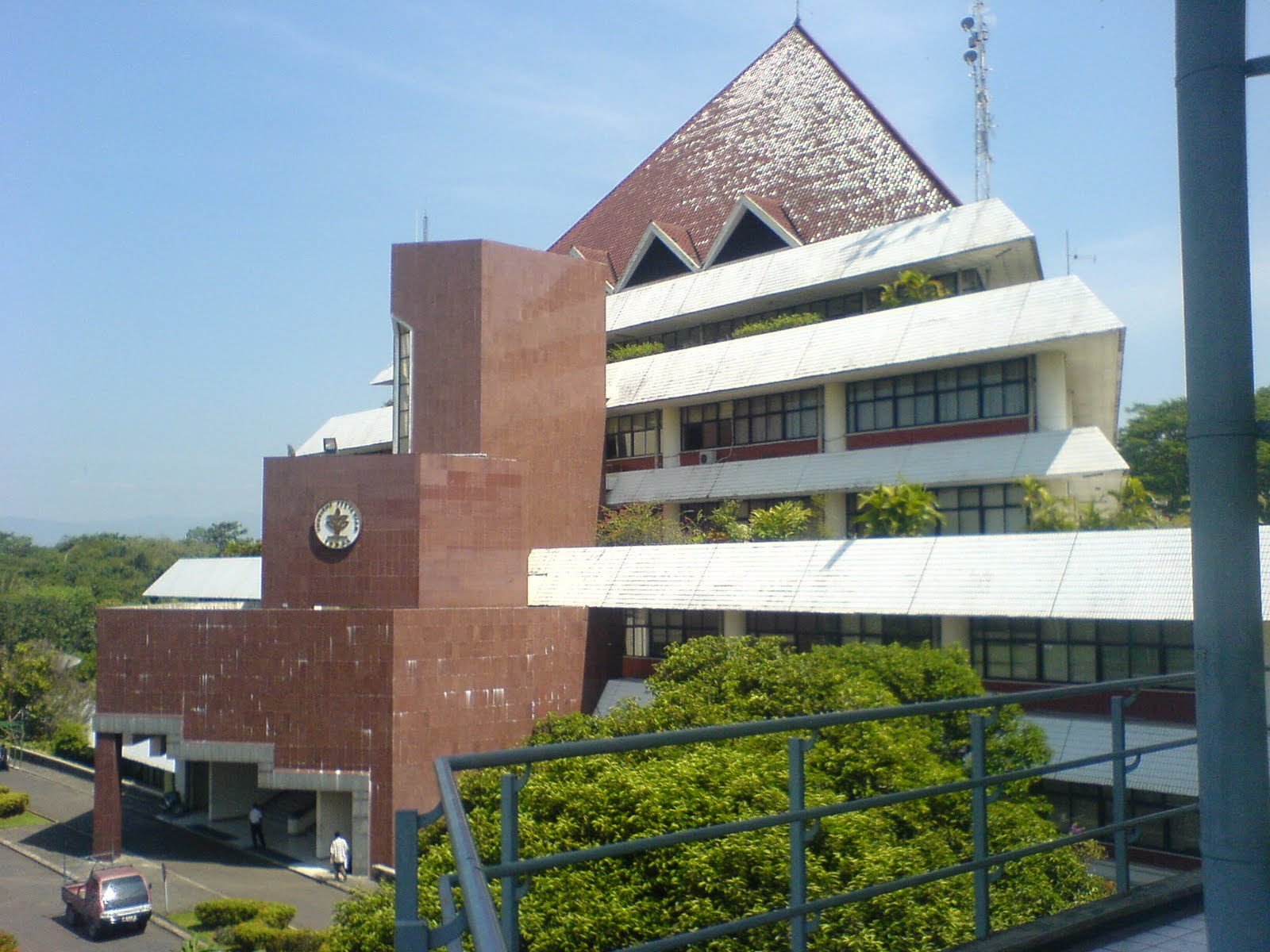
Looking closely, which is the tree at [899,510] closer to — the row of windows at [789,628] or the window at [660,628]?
the row of windows at [789,628]

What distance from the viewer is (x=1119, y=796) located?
5.17 meters

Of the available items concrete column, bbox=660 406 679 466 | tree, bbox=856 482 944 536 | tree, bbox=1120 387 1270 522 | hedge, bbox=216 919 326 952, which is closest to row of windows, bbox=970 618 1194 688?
tree, bbox=856 482 944 536

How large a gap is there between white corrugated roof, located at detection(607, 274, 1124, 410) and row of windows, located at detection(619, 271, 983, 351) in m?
2.22

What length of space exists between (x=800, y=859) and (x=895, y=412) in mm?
22971

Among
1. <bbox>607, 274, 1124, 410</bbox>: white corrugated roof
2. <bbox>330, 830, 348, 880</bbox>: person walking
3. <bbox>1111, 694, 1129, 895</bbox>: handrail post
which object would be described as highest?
<bbox>607, 274, 1124, 410</bbox>: white corrugated roof

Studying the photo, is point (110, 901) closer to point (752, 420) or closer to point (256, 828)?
point (256, 828)

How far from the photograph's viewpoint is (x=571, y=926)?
692 cm

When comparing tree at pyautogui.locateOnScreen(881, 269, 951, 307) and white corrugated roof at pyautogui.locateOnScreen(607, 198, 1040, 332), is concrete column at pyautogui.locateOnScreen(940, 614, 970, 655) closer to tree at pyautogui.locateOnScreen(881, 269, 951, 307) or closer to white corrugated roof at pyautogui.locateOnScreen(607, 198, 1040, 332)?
tree at pyautogui.locateOnScreen(881, 269, 951, 307)

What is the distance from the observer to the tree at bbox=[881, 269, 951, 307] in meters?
26.4

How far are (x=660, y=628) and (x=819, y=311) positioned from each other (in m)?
9.76

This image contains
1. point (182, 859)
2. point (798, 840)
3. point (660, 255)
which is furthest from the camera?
point (660, 255)

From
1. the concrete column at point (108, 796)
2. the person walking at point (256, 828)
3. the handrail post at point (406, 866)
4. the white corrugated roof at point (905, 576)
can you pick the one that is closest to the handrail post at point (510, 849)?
the handrail post at point (406, 866)

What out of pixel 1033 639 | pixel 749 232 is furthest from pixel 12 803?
pixel 1033 639

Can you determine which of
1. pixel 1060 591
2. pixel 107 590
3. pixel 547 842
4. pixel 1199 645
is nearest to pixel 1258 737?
pixel 1199 645
